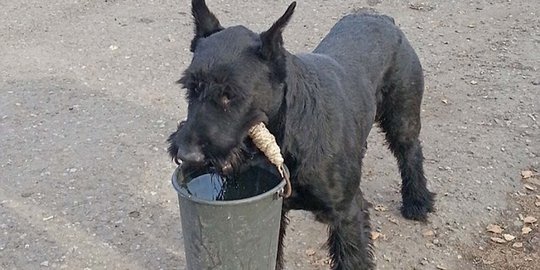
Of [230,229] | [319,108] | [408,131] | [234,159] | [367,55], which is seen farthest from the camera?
[408,131]

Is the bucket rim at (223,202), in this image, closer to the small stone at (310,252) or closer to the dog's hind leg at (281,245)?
the dog's hind leg at (281,245)

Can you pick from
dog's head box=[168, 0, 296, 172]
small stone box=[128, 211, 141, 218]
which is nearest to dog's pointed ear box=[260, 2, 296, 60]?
dog's head box=[168, 0, 296, 172]

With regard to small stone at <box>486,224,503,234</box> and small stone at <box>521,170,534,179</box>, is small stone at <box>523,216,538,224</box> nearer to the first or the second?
small stone at <box>486,224,503,234</box>

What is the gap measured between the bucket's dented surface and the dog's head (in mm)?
190

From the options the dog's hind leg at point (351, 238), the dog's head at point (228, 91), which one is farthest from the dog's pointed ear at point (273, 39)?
the dog's hind leg at point (351, 238)

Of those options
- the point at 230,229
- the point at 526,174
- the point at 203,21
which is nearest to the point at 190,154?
the point at 230,229

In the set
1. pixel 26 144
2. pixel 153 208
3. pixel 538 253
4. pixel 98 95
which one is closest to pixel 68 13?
pixel 98 95

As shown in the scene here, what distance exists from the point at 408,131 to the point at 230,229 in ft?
7.10

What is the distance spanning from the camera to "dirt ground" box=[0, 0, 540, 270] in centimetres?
471

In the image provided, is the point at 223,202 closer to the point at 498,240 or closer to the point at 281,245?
the point at 281,245

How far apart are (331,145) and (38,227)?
2285mm

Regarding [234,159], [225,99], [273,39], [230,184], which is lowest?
[230,184]

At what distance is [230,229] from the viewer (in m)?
3.12

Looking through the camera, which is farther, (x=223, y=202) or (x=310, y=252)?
(x=310, y=252)
